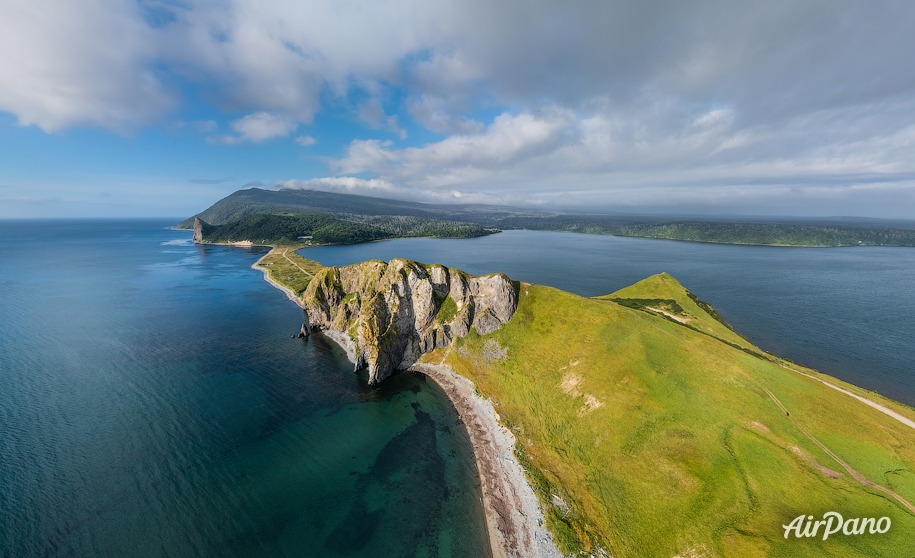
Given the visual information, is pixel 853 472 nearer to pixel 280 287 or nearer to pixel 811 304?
pixel 811 304

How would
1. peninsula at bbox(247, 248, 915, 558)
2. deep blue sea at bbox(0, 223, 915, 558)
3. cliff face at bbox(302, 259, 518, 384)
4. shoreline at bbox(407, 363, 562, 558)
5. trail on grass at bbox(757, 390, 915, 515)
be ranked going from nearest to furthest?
1. trail on grass at bbox(757, 390, 915, 515)
2. peninsula at bbox(247, 248, 915, 558)
3. shoreline at bbox(407, 363, 562, 558)
4. deep blue sea at bbox(0, 223, 915, 558)
5. cliff face at bbox(302, 259, 518, 384)

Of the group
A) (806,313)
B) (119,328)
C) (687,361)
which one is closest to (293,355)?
(119,328)

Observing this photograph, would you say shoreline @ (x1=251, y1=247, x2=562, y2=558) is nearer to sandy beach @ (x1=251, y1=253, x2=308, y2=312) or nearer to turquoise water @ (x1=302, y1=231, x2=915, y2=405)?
sandy beach @ (x1=251, y1=253, x2=308, y2=312)

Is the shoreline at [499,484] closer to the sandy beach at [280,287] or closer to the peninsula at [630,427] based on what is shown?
the peninsula at [630,427]

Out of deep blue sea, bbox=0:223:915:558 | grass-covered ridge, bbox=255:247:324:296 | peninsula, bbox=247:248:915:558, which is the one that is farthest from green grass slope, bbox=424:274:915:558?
grass-covered ridge, bbox=255:247:324:296

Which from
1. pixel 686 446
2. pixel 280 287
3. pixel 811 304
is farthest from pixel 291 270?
pixel 811 304

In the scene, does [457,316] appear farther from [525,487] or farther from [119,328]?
[119,328]
